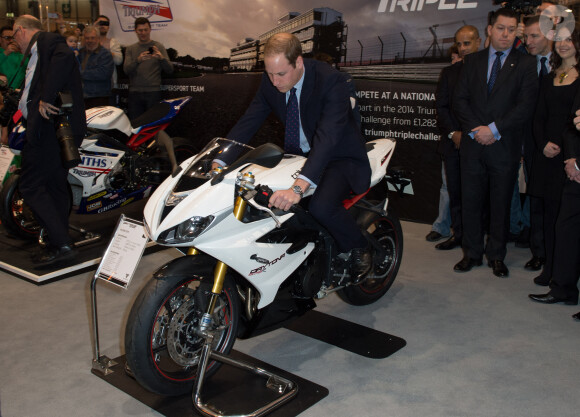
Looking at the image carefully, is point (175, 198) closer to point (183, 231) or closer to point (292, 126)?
point (183, 231)

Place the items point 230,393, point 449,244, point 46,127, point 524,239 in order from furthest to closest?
point 524,239, point 449,244, point 46,127, point 230,393

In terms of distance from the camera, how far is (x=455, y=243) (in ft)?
16.6

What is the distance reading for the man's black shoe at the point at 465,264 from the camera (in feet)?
14.6

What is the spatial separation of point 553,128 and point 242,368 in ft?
8.88

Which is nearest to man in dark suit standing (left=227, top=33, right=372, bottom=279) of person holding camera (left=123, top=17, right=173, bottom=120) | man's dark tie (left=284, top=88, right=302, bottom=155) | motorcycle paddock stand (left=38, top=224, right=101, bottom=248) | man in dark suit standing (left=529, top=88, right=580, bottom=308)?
man's dark tie (left=284, top=88, right=302, bottom=155)

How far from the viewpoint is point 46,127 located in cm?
427

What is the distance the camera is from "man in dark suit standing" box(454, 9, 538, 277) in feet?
13.3

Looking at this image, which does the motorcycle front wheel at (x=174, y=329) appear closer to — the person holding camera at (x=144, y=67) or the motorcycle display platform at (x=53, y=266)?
the motorcycle display platform at (x=53, y=266)

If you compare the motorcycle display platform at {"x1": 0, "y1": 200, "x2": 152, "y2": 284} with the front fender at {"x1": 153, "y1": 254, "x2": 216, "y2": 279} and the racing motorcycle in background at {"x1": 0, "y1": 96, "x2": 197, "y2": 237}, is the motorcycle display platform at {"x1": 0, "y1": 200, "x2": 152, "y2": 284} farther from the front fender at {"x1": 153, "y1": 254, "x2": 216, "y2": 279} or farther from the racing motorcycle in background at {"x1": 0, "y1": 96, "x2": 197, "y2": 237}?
the front fender at {"x1": 153, "y1": 254, "x2": 216, "y2": 279}

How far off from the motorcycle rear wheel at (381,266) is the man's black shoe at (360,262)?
137 millimetres

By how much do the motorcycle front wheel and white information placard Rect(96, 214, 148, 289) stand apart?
0.16 metres

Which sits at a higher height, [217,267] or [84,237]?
[217,267]

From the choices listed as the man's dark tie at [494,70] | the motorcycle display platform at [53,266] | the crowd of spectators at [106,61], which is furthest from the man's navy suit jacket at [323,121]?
the crowd of spectators at [106,61]

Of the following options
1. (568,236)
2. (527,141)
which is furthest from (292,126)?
(527,141)
